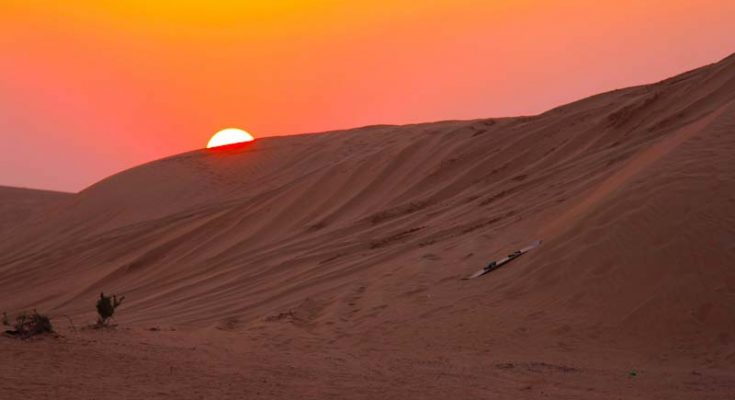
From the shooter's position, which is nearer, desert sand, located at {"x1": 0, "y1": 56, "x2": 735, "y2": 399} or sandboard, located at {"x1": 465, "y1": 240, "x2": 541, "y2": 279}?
desert sand, located at {"x1": 0, "y1": 56, "x2": 735, "y2": 399}

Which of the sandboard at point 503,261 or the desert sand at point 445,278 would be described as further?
the sandboard at point 503,261

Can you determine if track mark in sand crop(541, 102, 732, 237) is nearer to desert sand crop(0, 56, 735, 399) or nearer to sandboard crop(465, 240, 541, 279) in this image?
desert sand crop(0, 56, 735, 399)

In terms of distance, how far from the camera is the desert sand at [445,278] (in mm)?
7488

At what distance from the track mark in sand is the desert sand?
0.06 meters

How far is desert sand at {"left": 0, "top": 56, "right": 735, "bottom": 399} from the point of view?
749 cm

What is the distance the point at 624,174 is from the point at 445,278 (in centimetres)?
323

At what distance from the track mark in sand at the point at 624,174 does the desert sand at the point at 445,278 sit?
64 mm

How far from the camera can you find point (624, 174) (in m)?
14.0

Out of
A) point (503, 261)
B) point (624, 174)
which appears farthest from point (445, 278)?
point (624, 174)

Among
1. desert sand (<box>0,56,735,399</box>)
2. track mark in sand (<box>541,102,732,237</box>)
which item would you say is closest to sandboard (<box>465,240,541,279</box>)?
desert sand (<box>0,56,735,399</box>)

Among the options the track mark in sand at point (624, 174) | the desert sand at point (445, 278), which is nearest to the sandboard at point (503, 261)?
the desert sand at point (445, 278)

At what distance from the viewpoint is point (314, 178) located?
25.1 meters

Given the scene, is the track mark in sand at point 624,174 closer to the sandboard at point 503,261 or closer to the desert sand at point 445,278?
the desert sand at point 445,278

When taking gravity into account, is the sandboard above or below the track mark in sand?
below
